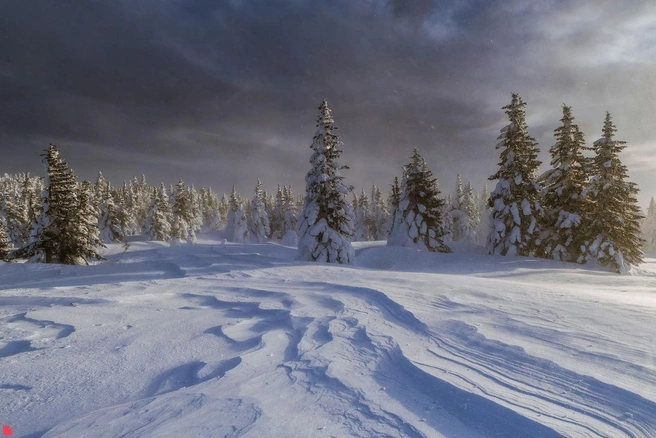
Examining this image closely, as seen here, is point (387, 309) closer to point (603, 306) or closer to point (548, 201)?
point (603, 306)

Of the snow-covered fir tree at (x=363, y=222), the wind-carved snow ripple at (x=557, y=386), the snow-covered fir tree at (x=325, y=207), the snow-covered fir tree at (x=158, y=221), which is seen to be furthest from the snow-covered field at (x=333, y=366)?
the snow-covered fir tree at (x=363, y=222)

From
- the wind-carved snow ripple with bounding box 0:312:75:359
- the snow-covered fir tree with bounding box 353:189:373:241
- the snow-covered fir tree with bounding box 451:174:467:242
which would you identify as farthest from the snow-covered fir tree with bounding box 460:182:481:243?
the wind-carved snow ripple with bounding box 0:312:75:359

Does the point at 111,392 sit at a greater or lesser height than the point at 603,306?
lesser

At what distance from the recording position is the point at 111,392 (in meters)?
2.71

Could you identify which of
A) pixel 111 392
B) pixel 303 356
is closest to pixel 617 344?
pixel 303 356

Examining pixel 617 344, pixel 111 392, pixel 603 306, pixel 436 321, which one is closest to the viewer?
pixel 111 392

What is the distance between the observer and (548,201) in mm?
20984

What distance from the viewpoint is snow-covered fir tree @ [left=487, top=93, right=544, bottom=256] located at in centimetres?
2022

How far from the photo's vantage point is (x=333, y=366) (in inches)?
117

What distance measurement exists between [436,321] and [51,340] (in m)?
4.83

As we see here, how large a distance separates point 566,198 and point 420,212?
9.75m

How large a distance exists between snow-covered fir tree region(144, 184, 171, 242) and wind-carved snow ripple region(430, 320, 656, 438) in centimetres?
5412

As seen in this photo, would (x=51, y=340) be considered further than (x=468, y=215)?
No

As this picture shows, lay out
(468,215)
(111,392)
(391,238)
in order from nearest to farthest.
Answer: (111,392) → (391,238) → (468,215)
